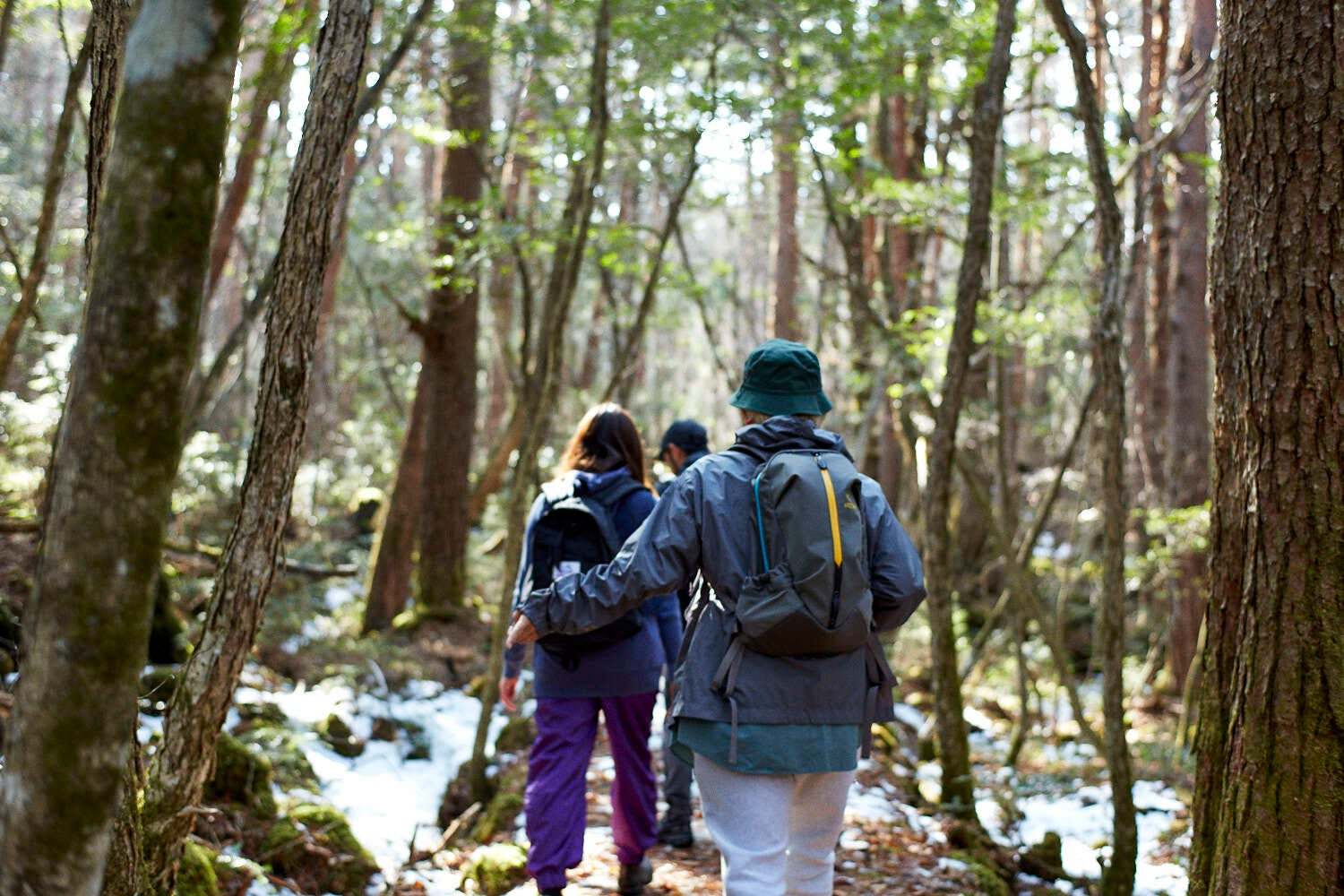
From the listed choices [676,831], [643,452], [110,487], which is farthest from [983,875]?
[110,487]

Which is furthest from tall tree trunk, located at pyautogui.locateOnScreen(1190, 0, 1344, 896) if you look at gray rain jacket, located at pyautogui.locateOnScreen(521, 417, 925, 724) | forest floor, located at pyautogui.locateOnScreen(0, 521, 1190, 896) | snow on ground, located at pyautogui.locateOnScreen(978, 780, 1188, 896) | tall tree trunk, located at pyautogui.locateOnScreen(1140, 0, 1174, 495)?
tall tree trunk, located at pyautogui.locateOnScreen(1140, 0, 1174, 495)

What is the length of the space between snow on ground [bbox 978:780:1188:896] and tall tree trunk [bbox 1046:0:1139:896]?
1.06 metres

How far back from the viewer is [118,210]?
6.08ft

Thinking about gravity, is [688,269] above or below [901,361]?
above

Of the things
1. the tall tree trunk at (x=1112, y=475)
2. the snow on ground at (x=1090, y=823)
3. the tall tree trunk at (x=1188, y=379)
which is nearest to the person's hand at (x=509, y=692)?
the tall tree trunk at (x=1112, y=475)

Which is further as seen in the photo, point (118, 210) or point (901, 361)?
point (901, 361)

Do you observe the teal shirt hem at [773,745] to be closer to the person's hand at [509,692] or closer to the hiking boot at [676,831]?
the person's hand at [509,692]

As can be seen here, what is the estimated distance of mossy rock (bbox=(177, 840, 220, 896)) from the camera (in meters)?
4.42

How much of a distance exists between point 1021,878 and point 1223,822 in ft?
11.7

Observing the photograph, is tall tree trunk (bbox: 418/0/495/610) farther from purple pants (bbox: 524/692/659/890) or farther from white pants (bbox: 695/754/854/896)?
white pants (bbox: 695/754/854/896)

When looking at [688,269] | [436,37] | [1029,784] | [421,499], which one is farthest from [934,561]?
[436,37]

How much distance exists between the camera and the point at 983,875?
19.7 feet

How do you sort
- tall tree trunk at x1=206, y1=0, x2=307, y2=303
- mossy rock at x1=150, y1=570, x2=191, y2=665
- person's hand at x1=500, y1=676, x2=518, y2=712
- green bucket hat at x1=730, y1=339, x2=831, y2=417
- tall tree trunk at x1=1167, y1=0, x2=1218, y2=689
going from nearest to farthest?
green bucket hat at x1=730, y1=339, x2=831, y2=417 → person's hand at x1=500, y1=676, x2=518, y2=712 → tall tree trunk at x1=206, y1=0, x2=307, y2=303 → mossy rock at x1=150, y1=570, x2=191, y2=665 → tall tree trunk at x1=1167, y1=0, x2=1218, y2=689

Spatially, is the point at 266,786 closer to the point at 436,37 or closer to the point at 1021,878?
the point at 1021,878
